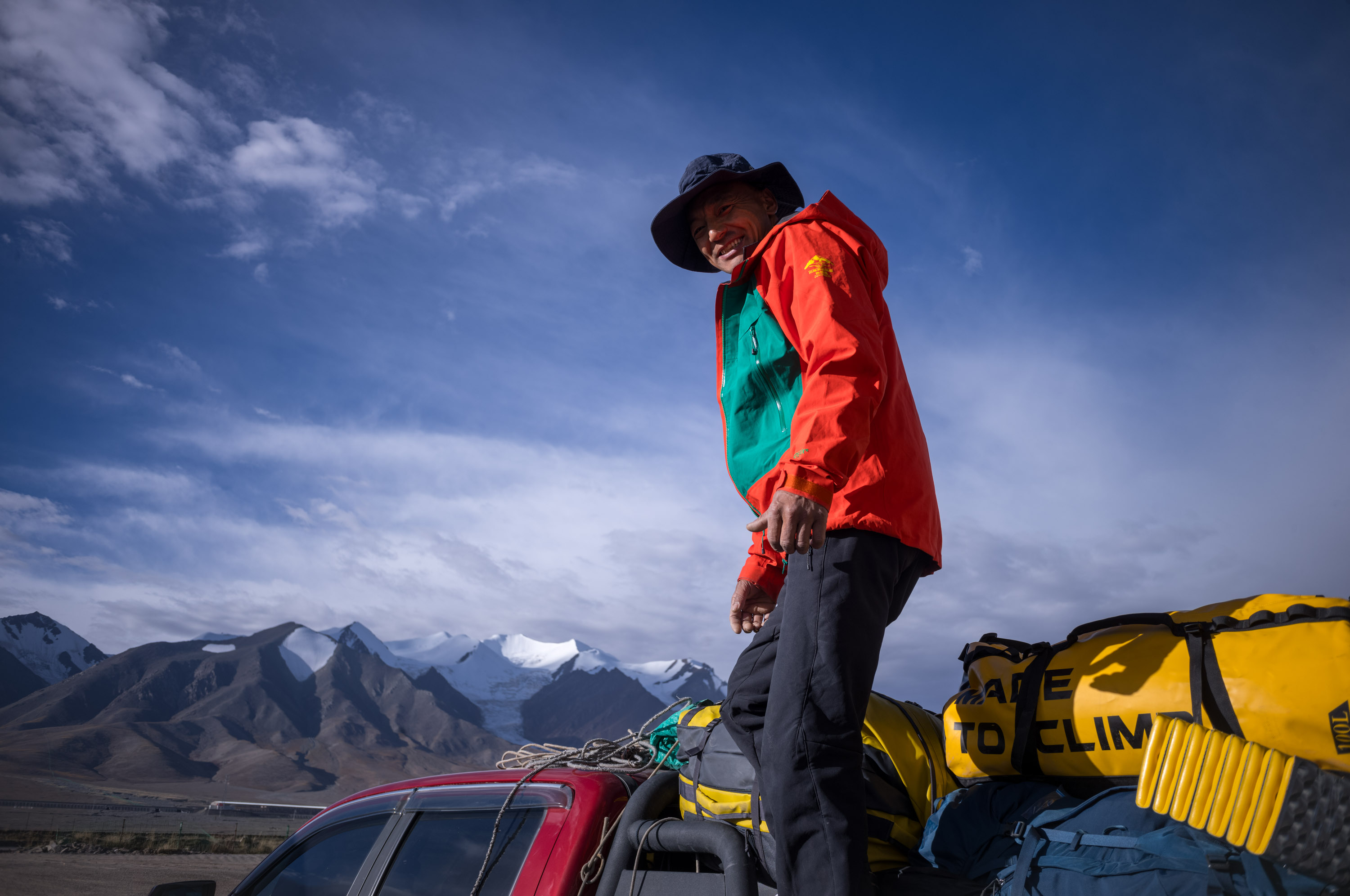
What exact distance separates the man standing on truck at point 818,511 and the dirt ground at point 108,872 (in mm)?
22874

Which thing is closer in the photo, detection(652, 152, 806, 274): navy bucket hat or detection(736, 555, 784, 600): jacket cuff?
detection(736, 555, 784, 600): jacket cuff

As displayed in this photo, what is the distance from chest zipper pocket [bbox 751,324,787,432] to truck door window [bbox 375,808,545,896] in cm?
144

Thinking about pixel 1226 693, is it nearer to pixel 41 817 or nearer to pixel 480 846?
pixel 480 846

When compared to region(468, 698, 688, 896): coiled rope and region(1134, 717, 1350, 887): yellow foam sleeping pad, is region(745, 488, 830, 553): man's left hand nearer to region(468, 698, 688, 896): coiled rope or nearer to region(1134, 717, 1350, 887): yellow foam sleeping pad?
region(1134, 717, 1350, 887): yellow foam sleeping pad

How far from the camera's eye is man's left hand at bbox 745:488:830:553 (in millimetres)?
1543

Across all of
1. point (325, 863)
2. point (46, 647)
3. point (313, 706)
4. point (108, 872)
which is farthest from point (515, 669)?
point (325, 863)

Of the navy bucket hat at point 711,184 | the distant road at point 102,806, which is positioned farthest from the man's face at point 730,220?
the distant road at point 102,806

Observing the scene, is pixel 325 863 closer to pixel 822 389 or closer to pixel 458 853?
pixel 458 853

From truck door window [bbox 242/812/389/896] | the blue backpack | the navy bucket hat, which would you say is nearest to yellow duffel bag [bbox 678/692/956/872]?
the blue backpack

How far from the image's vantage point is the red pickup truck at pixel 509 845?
191 cm

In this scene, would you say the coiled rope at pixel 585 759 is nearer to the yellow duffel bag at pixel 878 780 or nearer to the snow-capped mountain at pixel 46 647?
the yellow duffel bag at pixel 878 780

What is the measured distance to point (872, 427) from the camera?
71.6 inches

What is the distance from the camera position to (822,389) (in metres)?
1.65

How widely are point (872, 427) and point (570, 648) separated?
479ft
